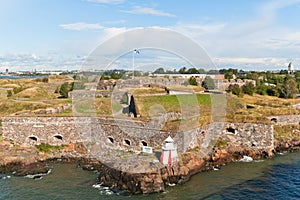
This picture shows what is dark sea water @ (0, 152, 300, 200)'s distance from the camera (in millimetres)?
17625

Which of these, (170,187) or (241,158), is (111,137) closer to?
(170,187)

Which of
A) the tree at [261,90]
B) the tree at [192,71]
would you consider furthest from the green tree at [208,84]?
the tree at [192,71]

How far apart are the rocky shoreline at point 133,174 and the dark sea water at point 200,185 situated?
664mm

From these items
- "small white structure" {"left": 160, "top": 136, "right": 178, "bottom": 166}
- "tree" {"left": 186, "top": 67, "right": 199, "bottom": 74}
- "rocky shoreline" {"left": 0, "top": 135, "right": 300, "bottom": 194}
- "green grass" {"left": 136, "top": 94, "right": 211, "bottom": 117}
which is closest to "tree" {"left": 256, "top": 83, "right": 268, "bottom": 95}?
"tree" {"left": 186, "top": 67, "right": 199, "bottom": 74}

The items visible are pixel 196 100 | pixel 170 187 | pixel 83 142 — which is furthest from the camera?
pixel 196 100

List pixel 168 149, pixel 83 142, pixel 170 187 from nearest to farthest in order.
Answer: pixel 170 187 < pixel 168 149 < pixel 83 142

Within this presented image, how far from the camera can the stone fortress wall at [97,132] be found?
24.6 m

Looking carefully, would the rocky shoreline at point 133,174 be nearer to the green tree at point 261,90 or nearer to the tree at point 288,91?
the tree at point 288,91

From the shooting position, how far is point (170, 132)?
2183 centimetres

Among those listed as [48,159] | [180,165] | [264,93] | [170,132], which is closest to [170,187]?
[180,165]

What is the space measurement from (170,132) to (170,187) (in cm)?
439

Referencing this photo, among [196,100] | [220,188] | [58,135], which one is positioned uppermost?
[196,100]

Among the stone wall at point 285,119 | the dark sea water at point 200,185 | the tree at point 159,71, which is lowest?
the dark sea water at point 200,185

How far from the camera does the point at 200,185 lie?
1900cm
